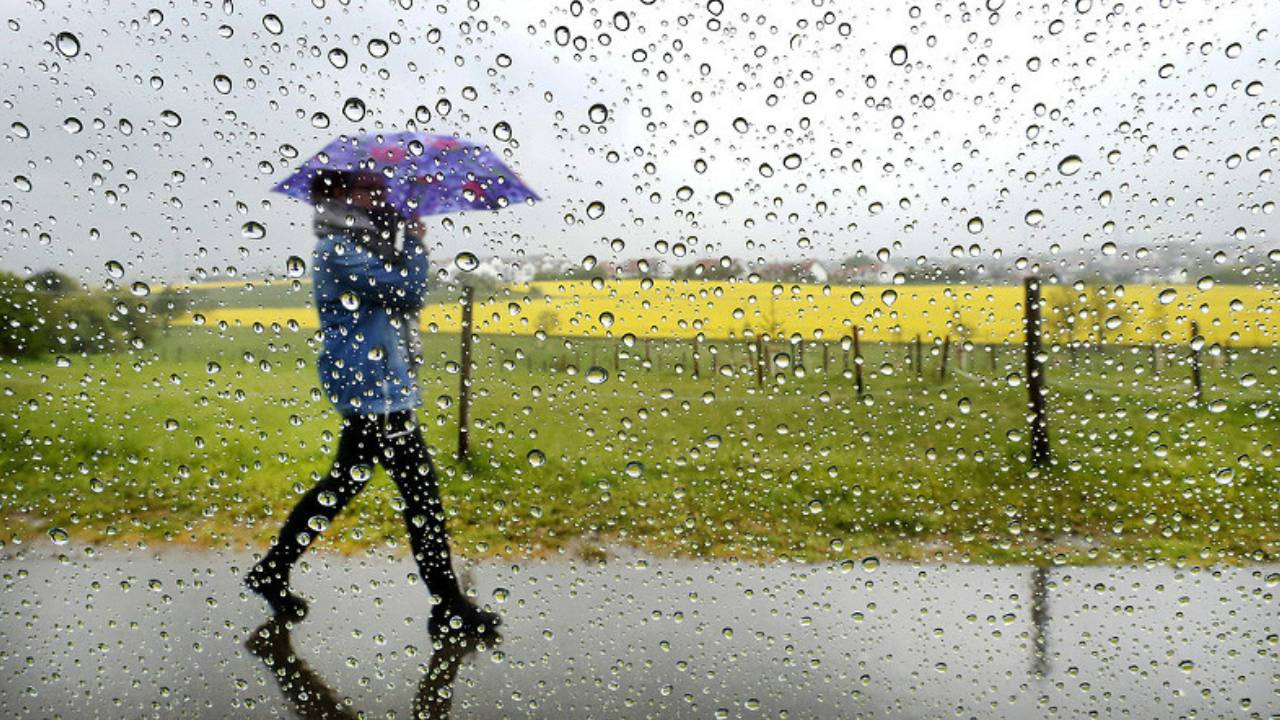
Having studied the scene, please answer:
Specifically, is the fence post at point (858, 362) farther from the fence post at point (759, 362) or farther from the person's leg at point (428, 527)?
the person's leg at point (428, 527)

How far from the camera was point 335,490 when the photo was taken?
1.28m

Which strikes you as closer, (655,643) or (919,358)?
(919,358)

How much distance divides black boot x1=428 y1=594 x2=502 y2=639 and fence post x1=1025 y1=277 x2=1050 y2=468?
3.84 ft

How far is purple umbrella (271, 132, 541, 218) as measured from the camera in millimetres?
1130

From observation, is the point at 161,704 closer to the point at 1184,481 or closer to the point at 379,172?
the point at 379,172

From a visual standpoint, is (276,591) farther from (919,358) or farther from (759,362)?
(919,358)

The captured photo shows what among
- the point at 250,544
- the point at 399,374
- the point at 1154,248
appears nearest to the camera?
the point at 1154,248

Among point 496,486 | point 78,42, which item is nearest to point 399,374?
point 496,486

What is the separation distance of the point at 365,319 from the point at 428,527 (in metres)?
0.45

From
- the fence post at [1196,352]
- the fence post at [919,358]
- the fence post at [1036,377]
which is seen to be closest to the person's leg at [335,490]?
the fence post at [919,358]

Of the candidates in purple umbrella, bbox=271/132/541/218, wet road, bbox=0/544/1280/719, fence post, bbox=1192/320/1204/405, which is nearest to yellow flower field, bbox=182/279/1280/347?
fence post, bbox=1192/320/1204/405

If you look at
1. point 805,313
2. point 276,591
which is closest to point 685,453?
point 805,313

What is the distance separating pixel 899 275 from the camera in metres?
1.16

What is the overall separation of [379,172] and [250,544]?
2.79 ft
